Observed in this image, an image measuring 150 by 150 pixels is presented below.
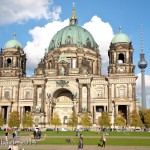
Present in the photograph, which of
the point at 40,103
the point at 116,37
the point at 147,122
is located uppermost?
the point at 116,37

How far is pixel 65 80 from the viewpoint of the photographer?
91.8 m

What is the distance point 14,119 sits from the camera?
84812mm

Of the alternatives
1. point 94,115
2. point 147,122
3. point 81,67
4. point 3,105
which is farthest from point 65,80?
point 147,122

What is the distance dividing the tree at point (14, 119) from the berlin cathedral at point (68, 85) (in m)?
5.23

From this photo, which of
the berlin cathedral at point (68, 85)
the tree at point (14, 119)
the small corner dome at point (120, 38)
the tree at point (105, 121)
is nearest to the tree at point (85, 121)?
the tree at point (105, 121)

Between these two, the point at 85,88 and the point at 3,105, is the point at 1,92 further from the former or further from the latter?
the point at 85,88

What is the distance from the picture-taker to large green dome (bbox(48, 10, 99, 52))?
105188mm

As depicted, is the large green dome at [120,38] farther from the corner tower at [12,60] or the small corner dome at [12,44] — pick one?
the small corner dome at [12,44]

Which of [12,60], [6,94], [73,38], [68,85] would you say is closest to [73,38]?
[73,38]

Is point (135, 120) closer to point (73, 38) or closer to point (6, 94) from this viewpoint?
point (73, 38)

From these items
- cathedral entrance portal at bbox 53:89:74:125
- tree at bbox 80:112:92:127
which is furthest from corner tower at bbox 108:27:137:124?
cathedral entrance portal at bbox 53:89:74:125

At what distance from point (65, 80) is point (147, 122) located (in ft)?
90.4

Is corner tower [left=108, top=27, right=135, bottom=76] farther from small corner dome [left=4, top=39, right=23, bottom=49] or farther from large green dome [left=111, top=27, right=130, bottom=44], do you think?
small corner dome [left=4, top=39, right=23, bottom=49]

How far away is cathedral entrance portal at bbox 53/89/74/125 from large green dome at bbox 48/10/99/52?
18.3 meters
